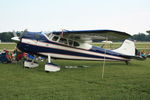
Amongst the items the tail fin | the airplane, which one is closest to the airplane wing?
the airplane

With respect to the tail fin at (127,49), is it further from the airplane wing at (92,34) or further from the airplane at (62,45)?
the airplane wing at (92,34)

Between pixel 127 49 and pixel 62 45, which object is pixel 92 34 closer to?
pixel 62 45

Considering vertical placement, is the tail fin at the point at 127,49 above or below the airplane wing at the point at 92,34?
below

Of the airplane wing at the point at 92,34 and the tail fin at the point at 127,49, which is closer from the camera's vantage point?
the airplane wing at the point at 92,34

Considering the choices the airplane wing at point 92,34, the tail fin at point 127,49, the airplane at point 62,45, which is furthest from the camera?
the tail fin at point 127,49

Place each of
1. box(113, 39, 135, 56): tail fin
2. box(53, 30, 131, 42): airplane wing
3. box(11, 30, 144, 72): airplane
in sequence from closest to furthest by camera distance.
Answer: box(53, 30, 131, 42): airplane wing
box(11, 30, 144, 72): airplane
box(113, 39, 135, 56): tail fin

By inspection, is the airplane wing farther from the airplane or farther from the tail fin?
the tail fin

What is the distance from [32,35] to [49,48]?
3.79ft

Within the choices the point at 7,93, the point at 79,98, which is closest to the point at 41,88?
the point at 7,93

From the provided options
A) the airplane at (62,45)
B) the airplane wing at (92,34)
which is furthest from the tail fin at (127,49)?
the airplane wing at (92,34)

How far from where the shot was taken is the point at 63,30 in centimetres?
1186

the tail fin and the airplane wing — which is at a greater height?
the airplane wing

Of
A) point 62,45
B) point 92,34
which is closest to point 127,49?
point 92,34

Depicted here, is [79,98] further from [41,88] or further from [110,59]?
[110,59]
